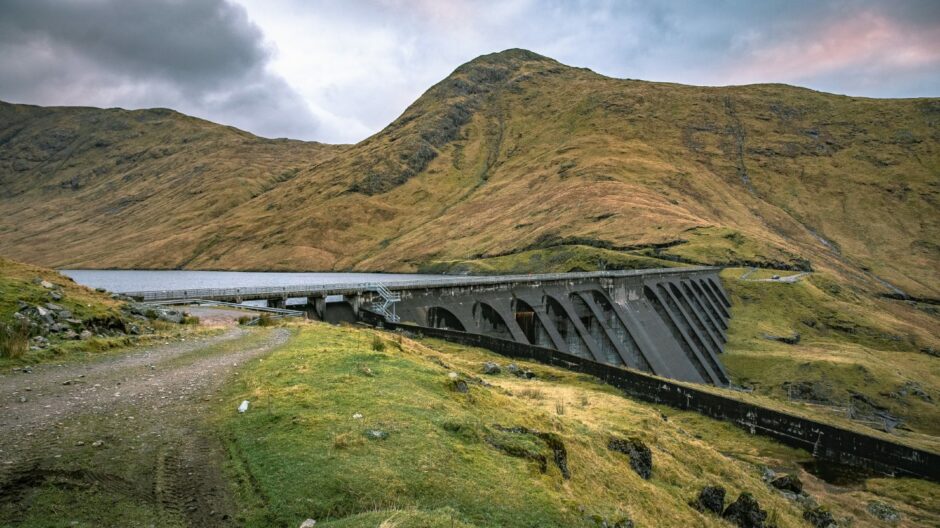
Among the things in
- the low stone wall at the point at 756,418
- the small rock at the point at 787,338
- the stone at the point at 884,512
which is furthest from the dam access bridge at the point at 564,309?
the stone at the point at 884,512

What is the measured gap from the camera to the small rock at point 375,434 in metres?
10.9

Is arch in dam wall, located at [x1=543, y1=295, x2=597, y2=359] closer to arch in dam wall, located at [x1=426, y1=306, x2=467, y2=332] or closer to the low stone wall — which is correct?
→ arch in dam wall, located at [x1=426, y1=306, x2=467, y2=332]

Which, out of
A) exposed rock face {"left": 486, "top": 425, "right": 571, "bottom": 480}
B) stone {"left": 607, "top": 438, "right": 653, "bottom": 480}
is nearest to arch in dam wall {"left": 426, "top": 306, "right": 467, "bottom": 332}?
stone {"left": 607, "top": 438, "right": 653, "bottom": 480}

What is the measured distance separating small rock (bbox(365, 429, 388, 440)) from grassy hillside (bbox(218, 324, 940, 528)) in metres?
0.02

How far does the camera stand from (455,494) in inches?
372

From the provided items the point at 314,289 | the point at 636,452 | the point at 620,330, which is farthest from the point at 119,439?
the point at 620,330

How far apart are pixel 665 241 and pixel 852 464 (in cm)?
10907

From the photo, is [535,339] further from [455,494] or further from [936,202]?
[936,202]

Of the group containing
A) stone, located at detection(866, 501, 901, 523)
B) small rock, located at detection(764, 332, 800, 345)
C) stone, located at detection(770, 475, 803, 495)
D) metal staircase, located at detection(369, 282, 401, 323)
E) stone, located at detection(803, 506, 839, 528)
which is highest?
metal staircase, located at detection(369, 282, 401, 323)

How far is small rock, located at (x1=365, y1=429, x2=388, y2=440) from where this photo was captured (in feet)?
35.9

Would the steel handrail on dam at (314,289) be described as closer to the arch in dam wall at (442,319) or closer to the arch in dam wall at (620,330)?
the arch in dam wall at (442,319)

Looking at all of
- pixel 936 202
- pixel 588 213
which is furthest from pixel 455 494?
pixel 936 202

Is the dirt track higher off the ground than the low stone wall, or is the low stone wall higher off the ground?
the dirt track

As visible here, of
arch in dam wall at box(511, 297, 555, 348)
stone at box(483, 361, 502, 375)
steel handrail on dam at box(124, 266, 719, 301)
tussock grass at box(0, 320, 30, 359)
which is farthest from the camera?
arch in dam wall at box(511, 297, 555, 348)
